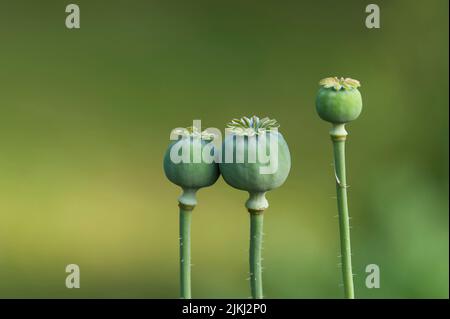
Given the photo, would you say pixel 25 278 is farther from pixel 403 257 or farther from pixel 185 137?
pixel 185 137

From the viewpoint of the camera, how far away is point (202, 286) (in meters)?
1.43

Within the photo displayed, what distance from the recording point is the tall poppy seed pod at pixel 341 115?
53cm

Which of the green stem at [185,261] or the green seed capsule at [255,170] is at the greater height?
the green seed capsule at [255,170]

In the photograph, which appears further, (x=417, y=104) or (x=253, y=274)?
(x=417, y=104)

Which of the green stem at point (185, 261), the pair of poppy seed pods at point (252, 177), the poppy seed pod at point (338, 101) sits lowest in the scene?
the green stem at point (185, 261)

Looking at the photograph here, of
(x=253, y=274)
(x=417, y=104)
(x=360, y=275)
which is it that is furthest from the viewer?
(x=417, y=104)

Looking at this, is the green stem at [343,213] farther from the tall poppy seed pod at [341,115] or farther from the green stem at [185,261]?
the green stem at [185,261]

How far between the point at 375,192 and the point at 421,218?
0.12 metres

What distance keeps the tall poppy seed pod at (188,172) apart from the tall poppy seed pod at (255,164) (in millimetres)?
12

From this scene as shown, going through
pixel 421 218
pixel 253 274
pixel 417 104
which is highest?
pixel 417 104

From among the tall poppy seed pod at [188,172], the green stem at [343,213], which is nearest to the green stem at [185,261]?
the tall poppy seed pod at [188,172]

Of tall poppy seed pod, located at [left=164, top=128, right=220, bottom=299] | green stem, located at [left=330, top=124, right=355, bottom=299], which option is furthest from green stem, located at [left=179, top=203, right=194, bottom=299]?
green stem, located at [left=330, top=124, right=355, bottom=299]

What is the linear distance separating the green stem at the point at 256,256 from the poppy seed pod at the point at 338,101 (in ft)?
0.32

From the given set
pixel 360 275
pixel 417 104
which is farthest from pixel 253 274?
pixel 417 104
